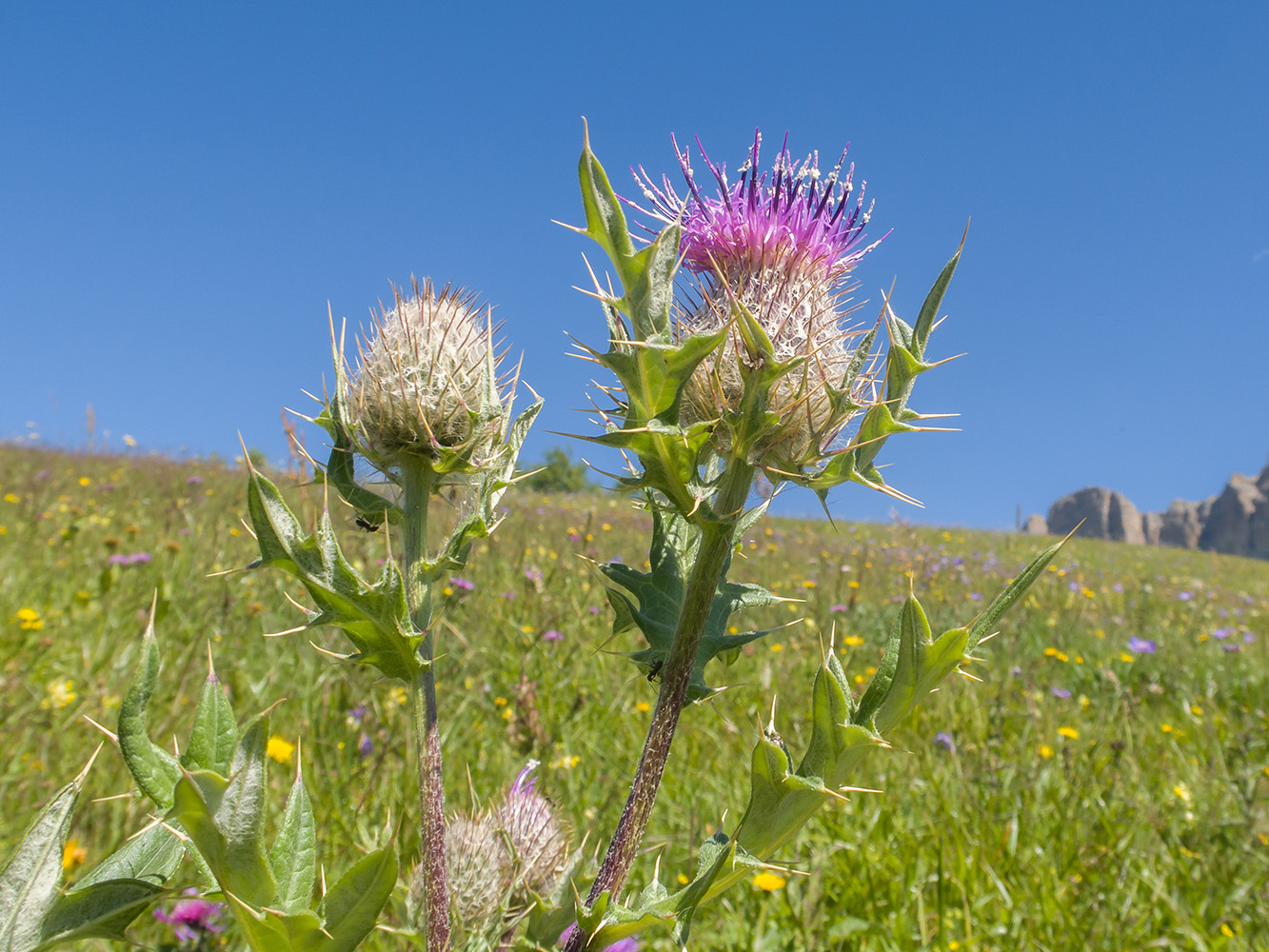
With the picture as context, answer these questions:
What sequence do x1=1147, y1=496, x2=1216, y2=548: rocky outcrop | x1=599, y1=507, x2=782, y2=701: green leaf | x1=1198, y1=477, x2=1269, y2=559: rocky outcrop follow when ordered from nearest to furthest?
x1=599, y1=507, x2=782, y2=701: green leaf
x1=1198, y1=477, x2=1269, y2=559: rocky outcrop
x1=1147, y1=496, x2=1216, y2=548: rocky outcrop

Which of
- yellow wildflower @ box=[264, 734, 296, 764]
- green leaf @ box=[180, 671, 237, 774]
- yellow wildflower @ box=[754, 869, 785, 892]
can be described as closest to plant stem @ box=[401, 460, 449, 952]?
green leaf @ box=[180, 671, 237, 774]

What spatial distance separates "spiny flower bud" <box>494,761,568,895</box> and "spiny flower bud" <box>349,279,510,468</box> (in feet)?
2.62

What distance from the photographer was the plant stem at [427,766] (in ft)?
4.66

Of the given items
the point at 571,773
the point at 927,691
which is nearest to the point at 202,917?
the point at 571,773

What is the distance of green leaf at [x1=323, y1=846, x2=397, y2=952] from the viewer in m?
1.13

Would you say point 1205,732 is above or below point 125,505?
below

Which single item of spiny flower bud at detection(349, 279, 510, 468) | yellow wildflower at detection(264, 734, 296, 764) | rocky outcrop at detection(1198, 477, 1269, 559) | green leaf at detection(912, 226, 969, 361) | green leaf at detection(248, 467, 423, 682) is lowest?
yellow wildflower at detection(264, 734, 296, 764)

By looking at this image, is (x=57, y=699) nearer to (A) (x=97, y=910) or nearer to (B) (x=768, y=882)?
(A) (x=97, y=910)

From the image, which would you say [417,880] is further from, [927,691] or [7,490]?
[7,490]

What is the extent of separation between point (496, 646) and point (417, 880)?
11.1 ft

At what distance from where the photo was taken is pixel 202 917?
7.96 feet

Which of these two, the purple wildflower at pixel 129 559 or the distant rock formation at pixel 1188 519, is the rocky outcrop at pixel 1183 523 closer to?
the distant rock formation at pixel 1188 519

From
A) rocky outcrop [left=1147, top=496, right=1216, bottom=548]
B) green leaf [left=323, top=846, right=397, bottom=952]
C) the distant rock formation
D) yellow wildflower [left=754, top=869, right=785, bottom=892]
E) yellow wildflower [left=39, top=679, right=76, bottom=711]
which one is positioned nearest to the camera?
green leaf [left=323, top=846, right=397, bottom=952]

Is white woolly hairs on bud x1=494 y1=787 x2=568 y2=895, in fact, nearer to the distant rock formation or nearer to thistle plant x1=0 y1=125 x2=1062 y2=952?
thistle plant x1=0 y1=125 x2=1062 y2=952
